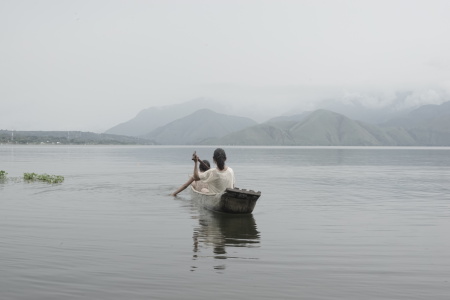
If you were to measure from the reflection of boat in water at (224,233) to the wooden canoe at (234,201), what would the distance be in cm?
32

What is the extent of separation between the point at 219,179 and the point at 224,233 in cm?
545

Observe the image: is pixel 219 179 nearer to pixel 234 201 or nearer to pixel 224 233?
pixel 234 201

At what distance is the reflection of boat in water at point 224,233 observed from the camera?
49.9ft

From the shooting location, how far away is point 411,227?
63.8 feet

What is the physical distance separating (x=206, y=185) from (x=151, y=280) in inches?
526

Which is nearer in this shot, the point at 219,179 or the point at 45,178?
the point at 219,179

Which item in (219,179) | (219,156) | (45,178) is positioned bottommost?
(45,178)

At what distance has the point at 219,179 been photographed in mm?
23000

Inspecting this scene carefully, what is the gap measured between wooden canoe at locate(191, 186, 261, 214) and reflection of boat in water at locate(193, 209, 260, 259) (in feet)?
1.05

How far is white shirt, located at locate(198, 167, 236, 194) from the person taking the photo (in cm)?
2291

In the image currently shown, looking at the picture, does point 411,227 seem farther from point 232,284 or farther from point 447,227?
point 232,284

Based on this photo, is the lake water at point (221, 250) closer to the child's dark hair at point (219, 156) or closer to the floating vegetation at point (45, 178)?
the child's dark hair at point (219, 156)

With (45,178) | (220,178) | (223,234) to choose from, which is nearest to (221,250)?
(223,234)

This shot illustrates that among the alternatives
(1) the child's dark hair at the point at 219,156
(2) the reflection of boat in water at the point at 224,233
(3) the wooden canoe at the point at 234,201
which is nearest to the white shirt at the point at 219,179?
(3) the wooden canoe at the point at 234,201
